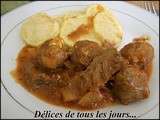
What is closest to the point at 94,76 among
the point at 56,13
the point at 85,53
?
the point at 85,53

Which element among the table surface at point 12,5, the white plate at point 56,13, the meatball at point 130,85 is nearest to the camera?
the meatball at point 130,85

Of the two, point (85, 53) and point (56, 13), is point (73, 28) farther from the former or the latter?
point (85, 53)

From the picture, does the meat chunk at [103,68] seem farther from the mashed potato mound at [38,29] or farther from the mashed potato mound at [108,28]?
the mashed potato mound at [38,29]

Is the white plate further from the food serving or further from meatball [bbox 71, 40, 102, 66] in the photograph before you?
meatball [bbox 71, 40, 102, 66]

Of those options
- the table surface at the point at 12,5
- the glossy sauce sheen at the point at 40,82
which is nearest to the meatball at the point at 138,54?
the glossy sauce sheen at the point at 40,82

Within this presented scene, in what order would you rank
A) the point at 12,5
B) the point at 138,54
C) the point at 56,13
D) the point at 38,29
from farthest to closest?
the point at 12,5 → the point at 56,13 → the point at 38,29 → the point at 138,54

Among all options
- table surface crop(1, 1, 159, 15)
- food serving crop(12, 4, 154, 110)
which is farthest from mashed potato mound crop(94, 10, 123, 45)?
table surface crop(1, 1, 159, 15)
